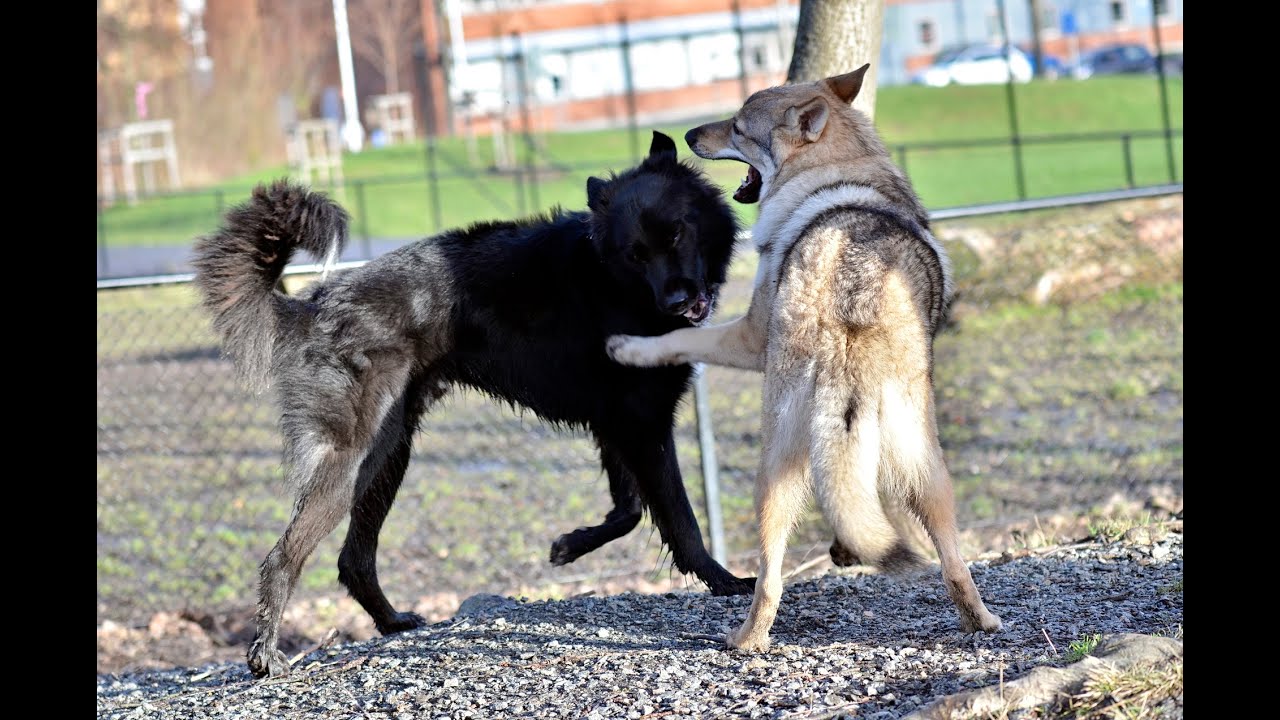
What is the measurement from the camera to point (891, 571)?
3.37m

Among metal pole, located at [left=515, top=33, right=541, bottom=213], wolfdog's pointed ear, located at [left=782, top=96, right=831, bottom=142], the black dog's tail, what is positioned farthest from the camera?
metal pole, located at [left=515, top=33, right=541, bottom=213]

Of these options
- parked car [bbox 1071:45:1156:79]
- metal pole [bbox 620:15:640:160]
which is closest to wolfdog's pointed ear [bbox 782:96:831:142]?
metal pole [bbox 620:15:640:160]

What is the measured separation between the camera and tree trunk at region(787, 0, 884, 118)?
541 centimetres

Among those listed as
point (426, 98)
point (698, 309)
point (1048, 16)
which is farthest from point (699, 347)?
point (1048, 16)

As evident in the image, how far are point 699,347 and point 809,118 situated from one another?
889mm

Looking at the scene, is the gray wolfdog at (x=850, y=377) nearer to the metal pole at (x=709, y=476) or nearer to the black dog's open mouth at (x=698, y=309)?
the black dog's open mouth at (x=698, y=309)

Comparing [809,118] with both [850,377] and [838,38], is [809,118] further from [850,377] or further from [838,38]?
[838,38]

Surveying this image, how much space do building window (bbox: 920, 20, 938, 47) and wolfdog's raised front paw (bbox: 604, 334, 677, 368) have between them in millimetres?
27320

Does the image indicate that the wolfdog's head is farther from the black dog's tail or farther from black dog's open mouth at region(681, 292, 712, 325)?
the black dog's tail

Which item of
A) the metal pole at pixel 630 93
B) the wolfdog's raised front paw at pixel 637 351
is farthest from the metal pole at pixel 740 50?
the wolfdog's raised front paw at pixel 637 351

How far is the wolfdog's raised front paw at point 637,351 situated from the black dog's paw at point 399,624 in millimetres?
1673

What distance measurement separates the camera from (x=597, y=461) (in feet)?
25.0

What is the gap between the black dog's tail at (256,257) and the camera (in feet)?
14.5

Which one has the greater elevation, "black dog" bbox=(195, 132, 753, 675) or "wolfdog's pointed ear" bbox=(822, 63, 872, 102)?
"wolfdog's pointed ear" bbox=(822, 63, 872, 102)
